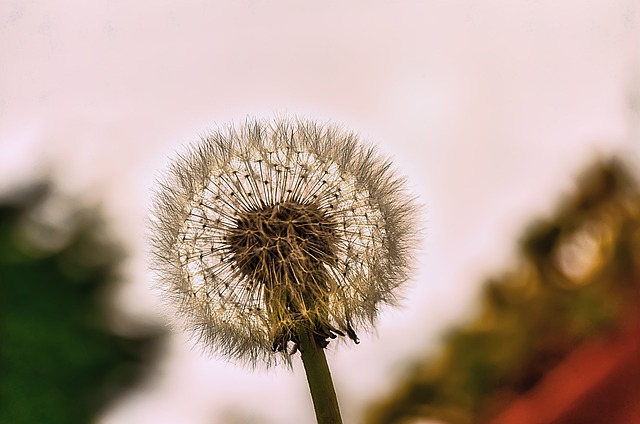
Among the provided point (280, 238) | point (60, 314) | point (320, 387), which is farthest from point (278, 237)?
point (60, 314)

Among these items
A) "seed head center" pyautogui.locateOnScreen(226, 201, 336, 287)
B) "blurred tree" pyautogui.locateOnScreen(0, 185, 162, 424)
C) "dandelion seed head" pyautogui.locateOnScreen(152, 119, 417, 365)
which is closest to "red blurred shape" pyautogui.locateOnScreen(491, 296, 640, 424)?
"dandelion seed head" pyautogui.locateOnScreen(152, 119, 417, 365)

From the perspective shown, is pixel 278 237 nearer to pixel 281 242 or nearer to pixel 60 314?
pixel 281 242

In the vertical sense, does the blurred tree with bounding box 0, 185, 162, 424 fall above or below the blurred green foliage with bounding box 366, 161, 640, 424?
above

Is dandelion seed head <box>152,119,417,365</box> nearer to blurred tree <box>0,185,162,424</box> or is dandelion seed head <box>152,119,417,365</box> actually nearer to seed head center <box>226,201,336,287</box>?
seed head center <box>226,201,336,287</box>

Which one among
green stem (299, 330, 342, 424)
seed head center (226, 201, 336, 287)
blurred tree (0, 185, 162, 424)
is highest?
blurred tree (0, 185, 162, 424)

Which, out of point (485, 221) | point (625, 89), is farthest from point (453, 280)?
point (625, 89)

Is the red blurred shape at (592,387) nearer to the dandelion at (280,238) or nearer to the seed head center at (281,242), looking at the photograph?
the dandelion at (280,238)
